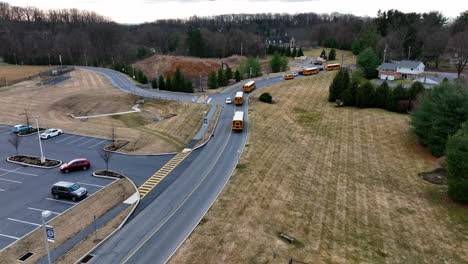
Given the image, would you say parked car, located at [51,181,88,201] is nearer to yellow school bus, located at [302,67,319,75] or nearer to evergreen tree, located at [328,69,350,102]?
evergreen tree, located at [328,69,350,102]

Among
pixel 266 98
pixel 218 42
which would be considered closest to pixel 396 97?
pixel 266 98

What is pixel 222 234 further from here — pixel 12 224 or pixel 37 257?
pixel 12 224

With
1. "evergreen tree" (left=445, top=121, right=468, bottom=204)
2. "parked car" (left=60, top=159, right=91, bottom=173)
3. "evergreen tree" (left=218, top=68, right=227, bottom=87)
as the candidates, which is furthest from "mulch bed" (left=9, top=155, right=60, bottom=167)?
"evergreen tree" (left=218, top=68, right=227, bottom=87)

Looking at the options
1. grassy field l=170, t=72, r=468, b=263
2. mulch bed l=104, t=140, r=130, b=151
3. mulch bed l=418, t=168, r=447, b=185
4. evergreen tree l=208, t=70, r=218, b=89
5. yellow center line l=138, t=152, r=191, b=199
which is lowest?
mulch bed l=418, t=168, r=447, b=185

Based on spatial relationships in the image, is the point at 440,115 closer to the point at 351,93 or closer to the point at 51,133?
the point at 351,93

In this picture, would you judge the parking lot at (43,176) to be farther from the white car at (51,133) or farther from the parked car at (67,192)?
the white car at (51,133)

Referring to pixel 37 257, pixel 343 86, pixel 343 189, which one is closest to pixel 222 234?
pixel 37 257
